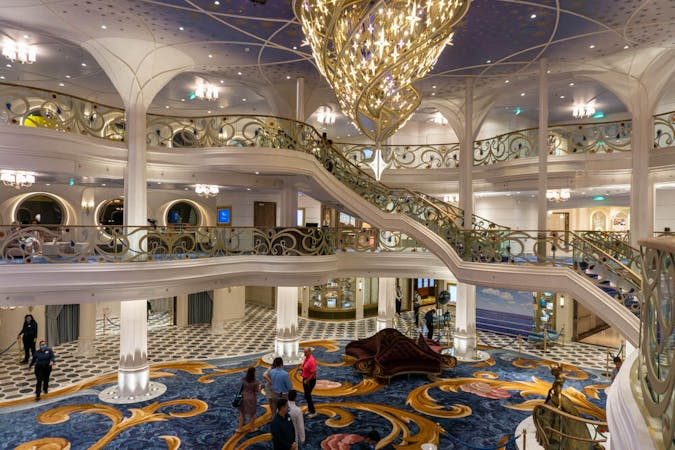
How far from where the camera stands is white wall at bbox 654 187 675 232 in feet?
44.6

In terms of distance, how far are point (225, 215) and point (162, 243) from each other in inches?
330

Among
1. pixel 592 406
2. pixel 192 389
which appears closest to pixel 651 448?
pixel 592 406

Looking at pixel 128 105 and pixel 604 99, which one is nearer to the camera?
pixel 128 105

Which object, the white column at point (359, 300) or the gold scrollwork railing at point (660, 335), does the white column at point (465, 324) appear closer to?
the white column at point (359, 300)

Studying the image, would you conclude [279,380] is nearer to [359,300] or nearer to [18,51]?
[18,51]

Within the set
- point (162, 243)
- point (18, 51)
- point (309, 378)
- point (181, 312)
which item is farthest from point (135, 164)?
point (181, 312)

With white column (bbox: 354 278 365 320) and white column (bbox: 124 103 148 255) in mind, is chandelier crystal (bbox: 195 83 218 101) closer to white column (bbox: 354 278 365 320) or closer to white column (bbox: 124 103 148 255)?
white column (bbox: 124 103 148 255)

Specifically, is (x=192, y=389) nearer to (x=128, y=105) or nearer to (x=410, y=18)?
(x=128, y=105)

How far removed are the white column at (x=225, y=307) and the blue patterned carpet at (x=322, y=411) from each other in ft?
13.1

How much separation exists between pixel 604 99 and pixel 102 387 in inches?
696

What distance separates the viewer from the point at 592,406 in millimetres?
8945

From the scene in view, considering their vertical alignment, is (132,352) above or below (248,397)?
above

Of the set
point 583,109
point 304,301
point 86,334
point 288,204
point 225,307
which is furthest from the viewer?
point 304,301

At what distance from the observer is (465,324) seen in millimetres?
12508
